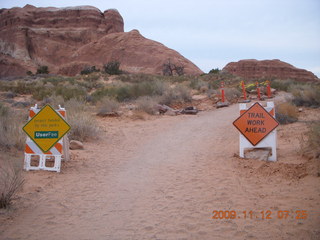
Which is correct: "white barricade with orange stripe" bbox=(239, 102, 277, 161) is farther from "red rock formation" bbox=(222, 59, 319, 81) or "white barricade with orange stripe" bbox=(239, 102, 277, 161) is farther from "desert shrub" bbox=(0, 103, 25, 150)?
"red rock formation" bbox=(222, 59, 319, 81)

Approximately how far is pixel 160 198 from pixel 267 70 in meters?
87.1

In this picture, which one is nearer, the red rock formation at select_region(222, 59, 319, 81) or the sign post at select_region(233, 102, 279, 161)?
the sign post at select_region(233, 102, 279, 161)

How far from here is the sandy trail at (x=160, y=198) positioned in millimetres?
3771

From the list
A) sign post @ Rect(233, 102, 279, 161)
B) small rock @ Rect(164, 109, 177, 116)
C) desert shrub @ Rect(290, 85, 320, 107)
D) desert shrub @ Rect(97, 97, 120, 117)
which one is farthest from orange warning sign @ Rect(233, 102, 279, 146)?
desert shrub @ Rect(290, 85, 320, 107)

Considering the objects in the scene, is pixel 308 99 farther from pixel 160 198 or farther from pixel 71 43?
pixel 71 43

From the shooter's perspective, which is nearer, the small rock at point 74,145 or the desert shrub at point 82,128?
the small rock at point 74,145

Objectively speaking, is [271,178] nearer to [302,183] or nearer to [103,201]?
[302,183]

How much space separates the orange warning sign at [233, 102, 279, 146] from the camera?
6.81 m

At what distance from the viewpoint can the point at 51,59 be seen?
76500 mm

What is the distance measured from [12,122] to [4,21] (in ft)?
279

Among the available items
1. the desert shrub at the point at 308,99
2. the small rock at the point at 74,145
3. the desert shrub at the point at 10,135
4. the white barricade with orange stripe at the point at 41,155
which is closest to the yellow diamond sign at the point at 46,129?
the white barricade with orange stripe at the point at 41,155

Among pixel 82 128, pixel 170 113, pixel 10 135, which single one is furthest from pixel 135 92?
pixel 10 135
